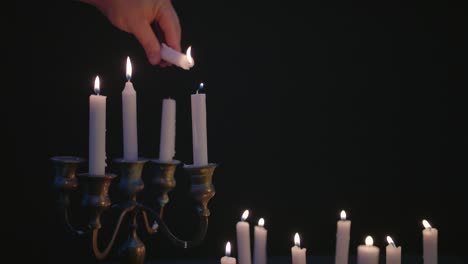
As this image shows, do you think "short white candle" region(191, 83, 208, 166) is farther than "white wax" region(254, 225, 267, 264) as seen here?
No

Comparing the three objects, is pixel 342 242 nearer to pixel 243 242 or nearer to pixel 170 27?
pixel 243 242

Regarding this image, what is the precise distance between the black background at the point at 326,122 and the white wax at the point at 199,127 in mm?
685

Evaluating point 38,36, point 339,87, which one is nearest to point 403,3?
point 339,87

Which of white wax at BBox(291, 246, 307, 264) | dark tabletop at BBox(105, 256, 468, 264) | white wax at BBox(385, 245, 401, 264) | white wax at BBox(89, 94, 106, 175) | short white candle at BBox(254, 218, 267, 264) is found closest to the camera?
white wax at BBox(89, 94, 106, 175)

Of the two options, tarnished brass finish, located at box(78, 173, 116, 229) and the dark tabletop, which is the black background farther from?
tarnished brass finish, located at box(78, 173, 116, 229)

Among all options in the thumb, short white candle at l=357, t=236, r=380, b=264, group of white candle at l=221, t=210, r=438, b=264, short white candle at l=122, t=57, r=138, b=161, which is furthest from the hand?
short white candle at l=357, t=236, r=380, b=264

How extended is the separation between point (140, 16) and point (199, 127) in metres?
0.74

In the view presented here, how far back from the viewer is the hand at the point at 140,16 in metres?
1.54

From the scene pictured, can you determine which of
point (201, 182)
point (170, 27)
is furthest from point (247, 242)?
point (170, 27)

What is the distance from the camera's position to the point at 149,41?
1485mm

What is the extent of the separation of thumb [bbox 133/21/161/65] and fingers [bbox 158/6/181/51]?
1.8 inches

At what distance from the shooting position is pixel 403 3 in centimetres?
169

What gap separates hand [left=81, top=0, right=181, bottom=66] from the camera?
1.54 meters

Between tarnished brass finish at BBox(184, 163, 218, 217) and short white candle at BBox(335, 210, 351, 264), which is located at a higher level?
tarnished brass finish at BBox(184, 163, 218, 217)
